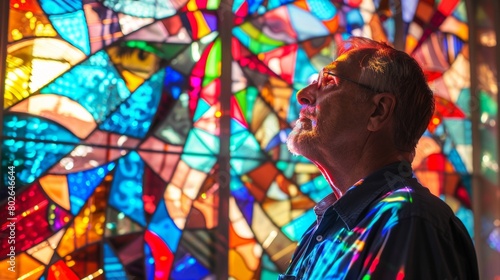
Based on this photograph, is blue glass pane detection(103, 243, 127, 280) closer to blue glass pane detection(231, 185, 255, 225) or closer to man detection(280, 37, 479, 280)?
blue glass pane detection(231, 185, 255, 225)

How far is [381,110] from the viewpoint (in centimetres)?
177

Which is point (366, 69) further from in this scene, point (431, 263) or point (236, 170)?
point (236, 170)

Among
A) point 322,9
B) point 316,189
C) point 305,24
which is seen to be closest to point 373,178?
point 316,189

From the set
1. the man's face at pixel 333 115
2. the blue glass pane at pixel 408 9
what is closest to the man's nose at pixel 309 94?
the man's face at pixel 333 115

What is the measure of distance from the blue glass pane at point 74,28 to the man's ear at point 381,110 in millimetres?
1722

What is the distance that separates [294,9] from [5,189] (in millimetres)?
1646

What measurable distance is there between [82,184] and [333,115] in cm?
155

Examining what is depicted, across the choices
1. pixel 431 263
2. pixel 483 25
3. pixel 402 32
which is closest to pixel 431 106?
pixel 431 263

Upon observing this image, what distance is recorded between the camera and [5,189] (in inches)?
114

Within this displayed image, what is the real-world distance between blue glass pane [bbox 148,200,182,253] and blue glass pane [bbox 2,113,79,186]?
45 centimetres

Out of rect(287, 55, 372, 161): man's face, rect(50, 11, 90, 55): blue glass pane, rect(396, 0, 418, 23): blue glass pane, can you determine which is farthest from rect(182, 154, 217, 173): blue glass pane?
rect(287, 55, 372, 161): man's face

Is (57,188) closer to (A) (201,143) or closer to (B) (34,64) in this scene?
(B) (34,64)

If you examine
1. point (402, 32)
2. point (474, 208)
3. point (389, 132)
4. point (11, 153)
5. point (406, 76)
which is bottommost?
point (474, 208)

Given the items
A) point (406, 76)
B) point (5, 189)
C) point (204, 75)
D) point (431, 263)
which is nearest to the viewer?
point (431, 263)
